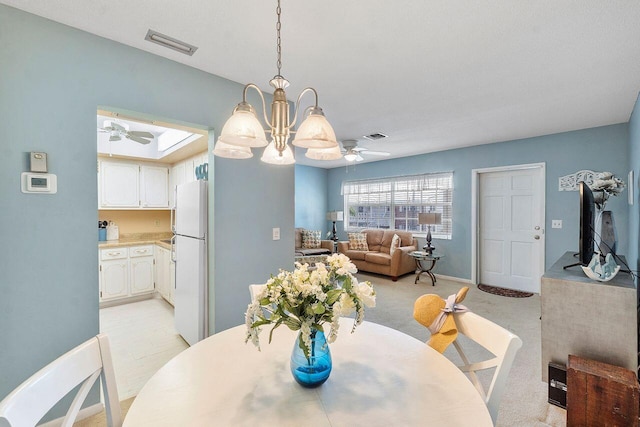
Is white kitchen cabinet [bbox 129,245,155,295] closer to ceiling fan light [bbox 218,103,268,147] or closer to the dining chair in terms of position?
the dining chair

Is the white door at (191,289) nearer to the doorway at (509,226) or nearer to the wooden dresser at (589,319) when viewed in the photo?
the wooden dresser at (589,319)

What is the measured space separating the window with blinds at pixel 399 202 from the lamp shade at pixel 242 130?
509 cm

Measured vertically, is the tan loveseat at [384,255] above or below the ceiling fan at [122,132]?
below

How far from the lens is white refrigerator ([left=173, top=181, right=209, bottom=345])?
2584mm

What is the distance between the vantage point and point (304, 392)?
0.99 meters

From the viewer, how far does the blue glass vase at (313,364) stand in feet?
3.28

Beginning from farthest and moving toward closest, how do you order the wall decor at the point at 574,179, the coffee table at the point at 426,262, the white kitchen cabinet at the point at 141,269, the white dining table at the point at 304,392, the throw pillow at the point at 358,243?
1. the throw pillow at the point at 358,243
2. the coffee table at the point at 426,262
3. the white kitchen cabinet at the point at 141,269
4. the wall decor at the point at 574,179
5. the white dining table at the point at 304,392

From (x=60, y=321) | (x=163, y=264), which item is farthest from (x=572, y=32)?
(x=163, y=264)

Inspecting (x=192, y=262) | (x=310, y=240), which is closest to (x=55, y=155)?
(x=192, y=262)

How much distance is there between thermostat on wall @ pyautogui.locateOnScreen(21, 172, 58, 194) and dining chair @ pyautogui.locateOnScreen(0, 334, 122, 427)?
46.8 inches

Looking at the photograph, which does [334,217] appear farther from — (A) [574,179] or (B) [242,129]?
(B) [242,129]

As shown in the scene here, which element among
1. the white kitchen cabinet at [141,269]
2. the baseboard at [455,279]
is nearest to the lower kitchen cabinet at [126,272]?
the white kitchen cabinet at [141,269]

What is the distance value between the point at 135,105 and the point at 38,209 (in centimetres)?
88

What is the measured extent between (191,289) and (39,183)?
1.41 meters
